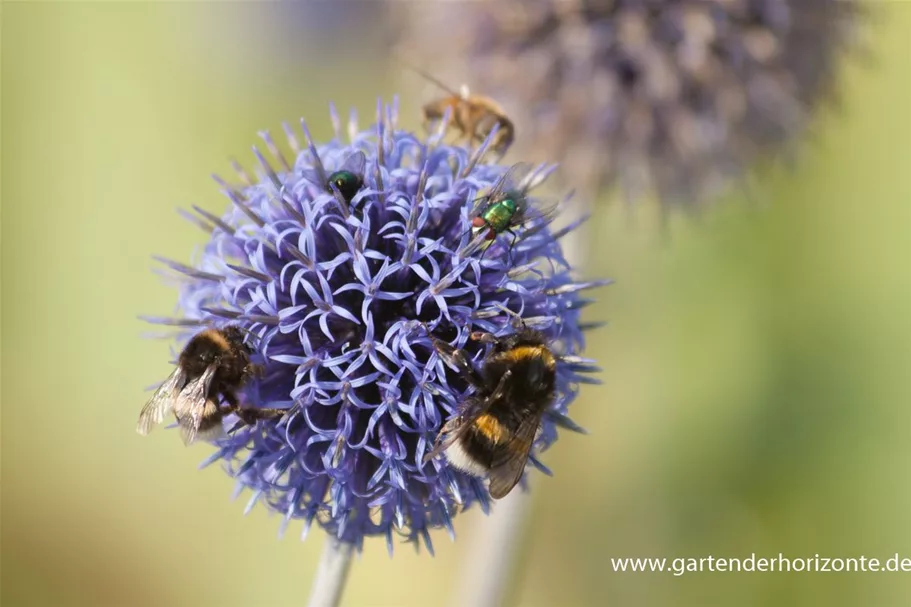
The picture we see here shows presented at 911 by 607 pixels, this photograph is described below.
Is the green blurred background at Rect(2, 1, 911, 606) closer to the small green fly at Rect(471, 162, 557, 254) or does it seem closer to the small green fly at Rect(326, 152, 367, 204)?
the small green fly at Rect(471, 162, 557, 254)

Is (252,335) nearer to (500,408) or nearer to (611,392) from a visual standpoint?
(500,408)

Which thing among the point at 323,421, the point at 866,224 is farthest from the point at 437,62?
the point at 866,224

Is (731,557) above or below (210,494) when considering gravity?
above

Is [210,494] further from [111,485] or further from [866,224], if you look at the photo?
[866,224]

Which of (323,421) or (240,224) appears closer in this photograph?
(323,421)

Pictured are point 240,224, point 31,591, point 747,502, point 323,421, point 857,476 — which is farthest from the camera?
point 31,591

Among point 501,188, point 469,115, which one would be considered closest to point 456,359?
point 501,188

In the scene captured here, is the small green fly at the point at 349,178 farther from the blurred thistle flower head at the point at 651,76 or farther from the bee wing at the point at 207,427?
the blurred thistle flower head at the point at 651,76

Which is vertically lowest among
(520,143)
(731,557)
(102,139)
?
(731,557)
